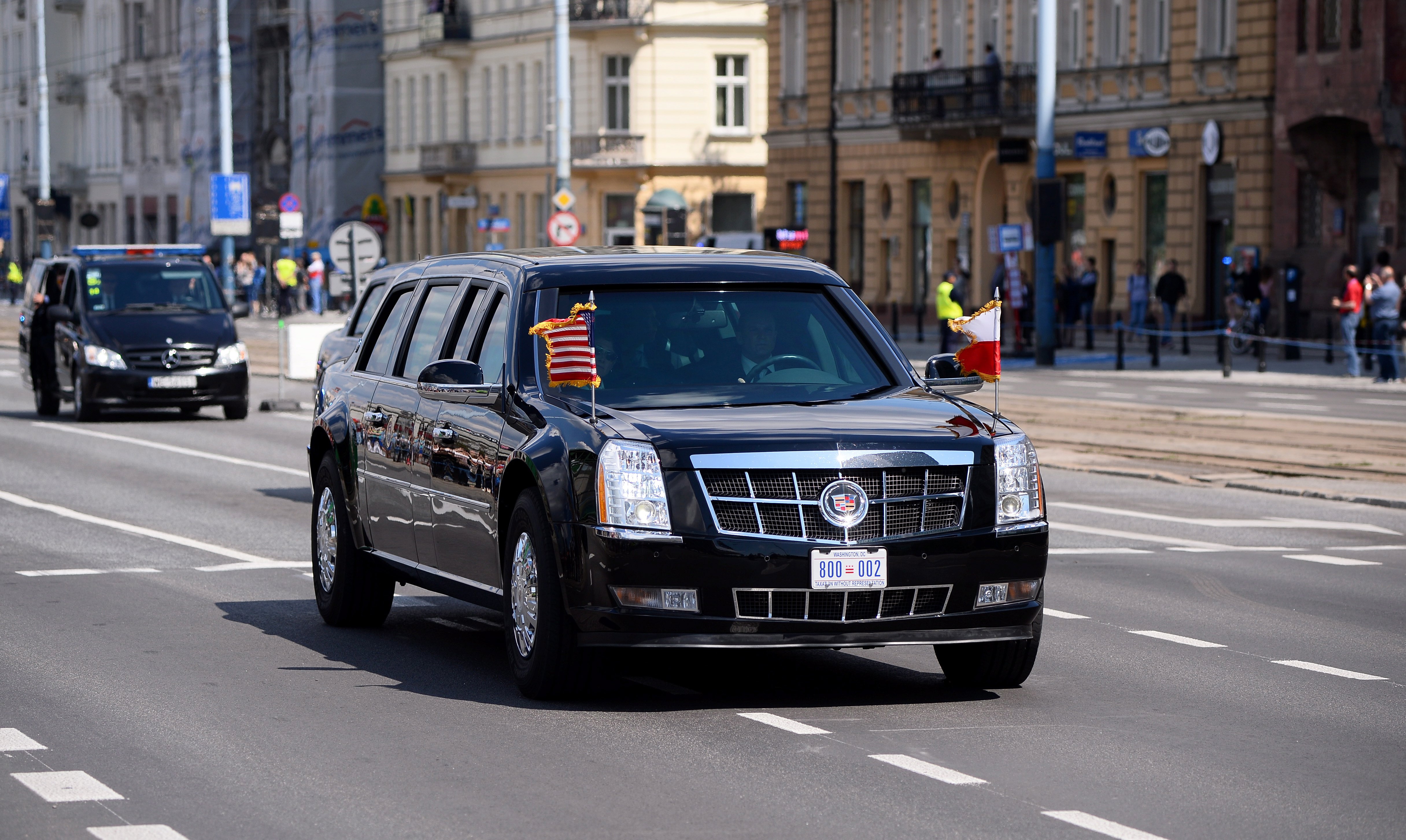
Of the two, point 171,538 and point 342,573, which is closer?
point 342,573

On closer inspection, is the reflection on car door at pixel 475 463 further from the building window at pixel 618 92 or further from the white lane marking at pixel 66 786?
the building window at pixel 618 92

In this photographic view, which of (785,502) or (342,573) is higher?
(785,502)

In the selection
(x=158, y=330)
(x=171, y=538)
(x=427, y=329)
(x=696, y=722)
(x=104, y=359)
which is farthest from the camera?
(x=158, y=330)

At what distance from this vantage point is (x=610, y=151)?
74.9 m

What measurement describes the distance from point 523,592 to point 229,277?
5318cm

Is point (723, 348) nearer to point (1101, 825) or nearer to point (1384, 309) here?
point (1101, 825)

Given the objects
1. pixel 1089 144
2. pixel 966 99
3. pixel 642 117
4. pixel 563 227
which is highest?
pixel 642 117

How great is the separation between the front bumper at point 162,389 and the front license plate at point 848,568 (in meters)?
19.9

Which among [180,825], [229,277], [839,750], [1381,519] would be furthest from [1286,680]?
[229,277]

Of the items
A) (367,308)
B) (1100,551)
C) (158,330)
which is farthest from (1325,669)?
(158,330)

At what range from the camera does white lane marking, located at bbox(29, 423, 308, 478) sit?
21.5 metres

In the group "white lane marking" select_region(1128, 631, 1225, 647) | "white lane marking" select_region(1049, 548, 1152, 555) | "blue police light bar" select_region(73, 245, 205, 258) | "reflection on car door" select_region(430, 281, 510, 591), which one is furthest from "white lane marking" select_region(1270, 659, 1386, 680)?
"blue police light bar" select_region(73, 245, 205, 258)

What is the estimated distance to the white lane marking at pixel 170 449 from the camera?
70.6 feet

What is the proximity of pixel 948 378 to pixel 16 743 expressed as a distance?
3974 mm
